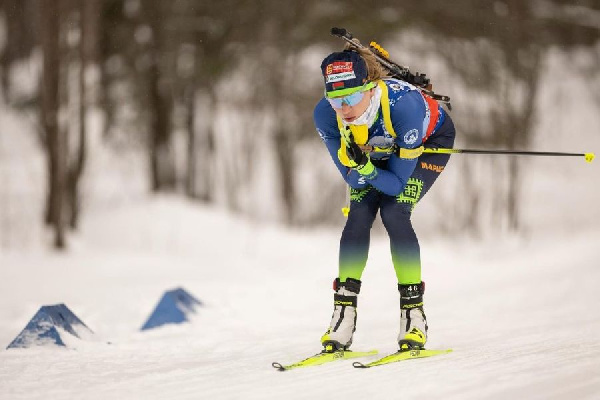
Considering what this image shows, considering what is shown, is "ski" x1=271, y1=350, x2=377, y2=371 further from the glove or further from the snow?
the glove

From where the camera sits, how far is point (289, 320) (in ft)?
23.3

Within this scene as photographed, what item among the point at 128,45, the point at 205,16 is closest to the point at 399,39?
the point at 205,16

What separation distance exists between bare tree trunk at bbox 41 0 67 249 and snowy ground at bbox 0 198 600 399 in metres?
0.61

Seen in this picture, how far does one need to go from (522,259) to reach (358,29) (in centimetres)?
876

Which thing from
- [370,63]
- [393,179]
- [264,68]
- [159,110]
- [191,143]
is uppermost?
[264,68]

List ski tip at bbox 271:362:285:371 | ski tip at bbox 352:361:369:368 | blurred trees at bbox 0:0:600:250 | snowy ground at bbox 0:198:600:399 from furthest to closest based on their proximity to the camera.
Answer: blurred trees at bbox 0:0:600:250, ski tip at bbox 271:362:285:371, ski tip at bbox 352:361:369:368, snowy ground at bbox 0:198:600:399

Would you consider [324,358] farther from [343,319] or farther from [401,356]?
[401,356]

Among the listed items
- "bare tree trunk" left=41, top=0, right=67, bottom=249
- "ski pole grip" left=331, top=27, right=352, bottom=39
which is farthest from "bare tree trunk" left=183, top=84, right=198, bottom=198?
"ski pole grip" left=331, top=27, right=352, bottom=39

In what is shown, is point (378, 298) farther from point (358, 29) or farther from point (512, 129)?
point (358, 29)

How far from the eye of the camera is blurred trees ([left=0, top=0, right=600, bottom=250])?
16.2 metres

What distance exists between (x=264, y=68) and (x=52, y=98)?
7.98 meters

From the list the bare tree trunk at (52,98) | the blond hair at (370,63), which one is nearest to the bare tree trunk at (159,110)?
the bare tree trunk at (52,98)

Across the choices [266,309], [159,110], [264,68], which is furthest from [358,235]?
[264,68]

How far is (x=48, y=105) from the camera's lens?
1231 cm
